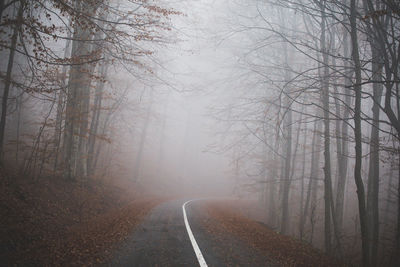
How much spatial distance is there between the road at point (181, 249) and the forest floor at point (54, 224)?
439 mm

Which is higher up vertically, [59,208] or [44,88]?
[44,88]

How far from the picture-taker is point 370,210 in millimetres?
10047

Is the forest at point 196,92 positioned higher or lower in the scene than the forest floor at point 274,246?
higher

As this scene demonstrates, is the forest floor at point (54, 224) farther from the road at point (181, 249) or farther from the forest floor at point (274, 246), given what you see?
the forest floor at point (274, 246)

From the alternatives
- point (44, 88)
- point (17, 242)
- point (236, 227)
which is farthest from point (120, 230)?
point (44, 88)

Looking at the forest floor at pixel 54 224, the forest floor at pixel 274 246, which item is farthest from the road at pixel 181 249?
the forest floor at pixel 54 224

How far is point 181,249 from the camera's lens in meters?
5.49

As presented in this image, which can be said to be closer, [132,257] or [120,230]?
[132,257]

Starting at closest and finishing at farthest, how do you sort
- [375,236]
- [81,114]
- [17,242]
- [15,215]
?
[17,242] < [15,215] < [375,236] < [81,114]

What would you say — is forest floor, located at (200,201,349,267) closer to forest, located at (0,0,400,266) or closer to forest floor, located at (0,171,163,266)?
forest, located at (0,0,400,266)

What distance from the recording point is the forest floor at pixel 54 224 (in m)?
4.83

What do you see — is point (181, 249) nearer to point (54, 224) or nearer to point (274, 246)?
point (274, 246)

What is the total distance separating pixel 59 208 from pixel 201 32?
853 centimetres

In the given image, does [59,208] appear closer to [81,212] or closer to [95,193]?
[81,212]
